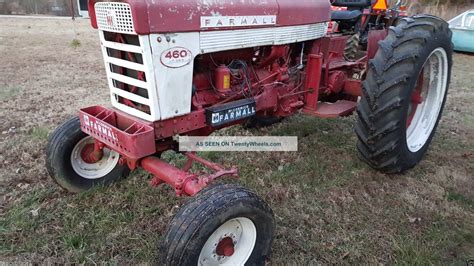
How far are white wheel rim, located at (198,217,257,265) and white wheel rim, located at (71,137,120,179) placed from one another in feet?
4.79

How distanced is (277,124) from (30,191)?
Result: 290 centimetres

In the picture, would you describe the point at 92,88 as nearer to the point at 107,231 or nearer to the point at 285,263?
the point at 107,231

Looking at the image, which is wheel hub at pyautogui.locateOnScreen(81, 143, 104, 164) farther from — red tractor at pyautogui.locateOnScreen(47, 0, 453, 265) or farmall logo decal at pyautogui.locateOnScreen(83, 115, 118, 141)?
farmall logo decal at pyautogui.locateOnScreen(83, 115, 118, 141)

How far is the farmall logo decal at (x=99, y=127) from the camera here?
2.34 meters

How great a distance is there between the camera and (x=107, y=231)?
8.81ft

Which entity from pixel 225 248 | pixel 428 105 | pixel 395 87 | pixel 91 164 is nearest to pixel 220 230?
pixel 225 248

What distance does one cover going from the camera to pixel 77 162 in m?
3.07

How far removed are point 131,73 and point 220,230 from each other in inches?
48.9

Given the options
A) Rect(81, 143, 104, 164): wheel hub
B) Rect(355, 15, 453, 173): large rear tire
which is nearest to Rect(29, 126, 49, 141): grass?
Rect(81, 143, 104, 164): wheel hub

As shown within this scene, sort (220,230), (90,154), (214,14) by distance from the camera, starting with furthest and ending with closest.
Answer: (90,154), (214,14), (220,230)

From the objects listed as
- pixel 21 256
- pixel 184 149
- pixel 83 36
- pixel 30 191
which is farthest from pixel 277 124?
pixel 83 36

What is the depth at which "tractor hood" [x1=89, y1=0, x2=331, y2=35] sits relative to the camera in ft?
6.95

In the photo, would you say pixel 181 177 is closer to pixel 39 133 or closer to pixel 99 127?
pixel 99 127

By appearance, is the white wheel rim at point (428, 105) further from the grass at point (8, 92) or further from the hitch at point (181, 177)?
the grass at point (8, 92)
